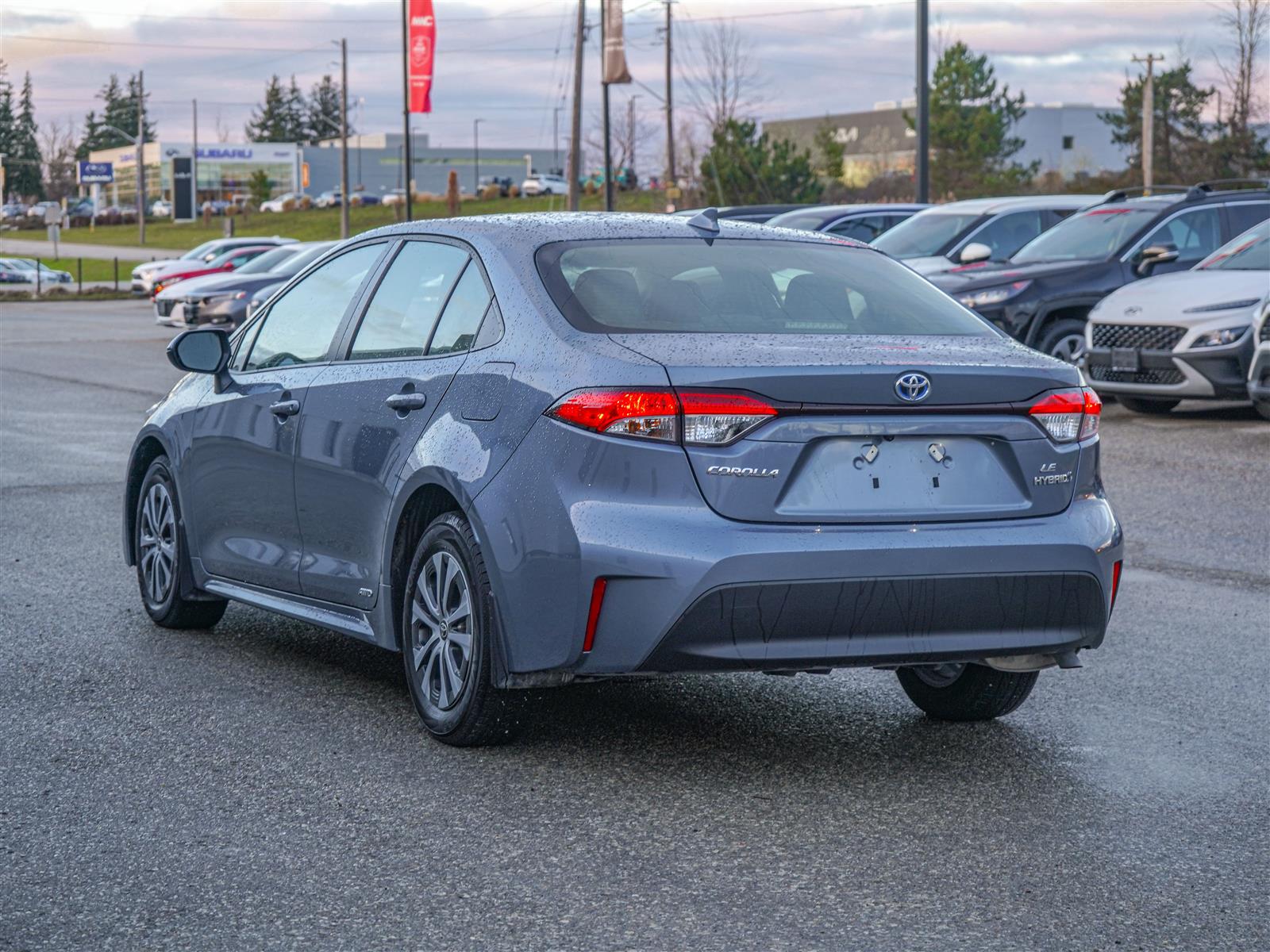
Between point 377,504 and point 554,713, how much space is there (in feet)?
2.80

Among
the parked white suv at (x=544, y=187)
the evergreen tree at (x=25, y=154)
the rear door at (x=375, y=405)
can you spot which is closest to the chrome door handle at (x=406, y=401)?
the rear door at (x=375, y=405)

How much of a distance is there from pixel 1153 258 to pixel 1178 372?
225cm

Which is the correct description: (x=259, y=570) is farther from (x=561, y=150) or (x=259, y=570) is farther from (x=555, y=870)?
(x=561, y=150)

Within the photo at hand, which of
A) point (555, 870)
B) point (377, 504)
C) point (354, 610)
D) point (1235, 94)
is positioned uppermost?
point (1235, 94)

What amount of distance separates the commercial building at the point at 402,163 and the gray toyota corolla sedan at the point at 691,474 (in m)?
152

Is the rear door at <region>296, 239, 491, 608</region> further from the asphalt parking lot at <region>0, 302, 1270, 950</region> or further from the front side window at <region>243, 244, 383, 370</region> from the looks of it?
the asphalt parking lot at <region>0, 302, 1270, 950</region>

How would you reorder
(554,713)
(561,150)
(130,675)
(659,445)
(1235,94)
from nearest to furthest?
(659,445) < (554,713) < (130,675) < (1235,94) < (561,150)

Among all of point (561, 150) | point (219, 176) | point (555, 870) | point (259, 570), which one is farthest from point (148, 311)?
point (561, 150)

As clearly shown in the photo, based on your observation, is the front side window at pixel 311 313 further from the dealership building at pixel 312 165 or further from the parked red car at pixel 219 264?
the dealership building at pixel 312 165

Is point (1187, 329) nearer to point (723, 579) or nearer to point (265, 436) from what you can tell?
point (265, 436)

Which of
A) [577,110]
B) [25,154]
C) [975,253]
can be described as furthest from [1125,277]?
[25,154]

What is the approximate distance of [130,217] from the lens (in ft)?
417

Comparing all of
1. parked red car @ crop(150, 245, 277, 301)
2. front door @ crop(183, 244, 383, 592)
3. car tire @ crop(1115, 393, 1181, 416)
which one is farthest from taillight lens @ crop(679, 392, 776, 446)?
parked red car @ crop(150, 245, 277, 301)

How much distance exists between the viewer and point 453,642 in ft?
17.1
